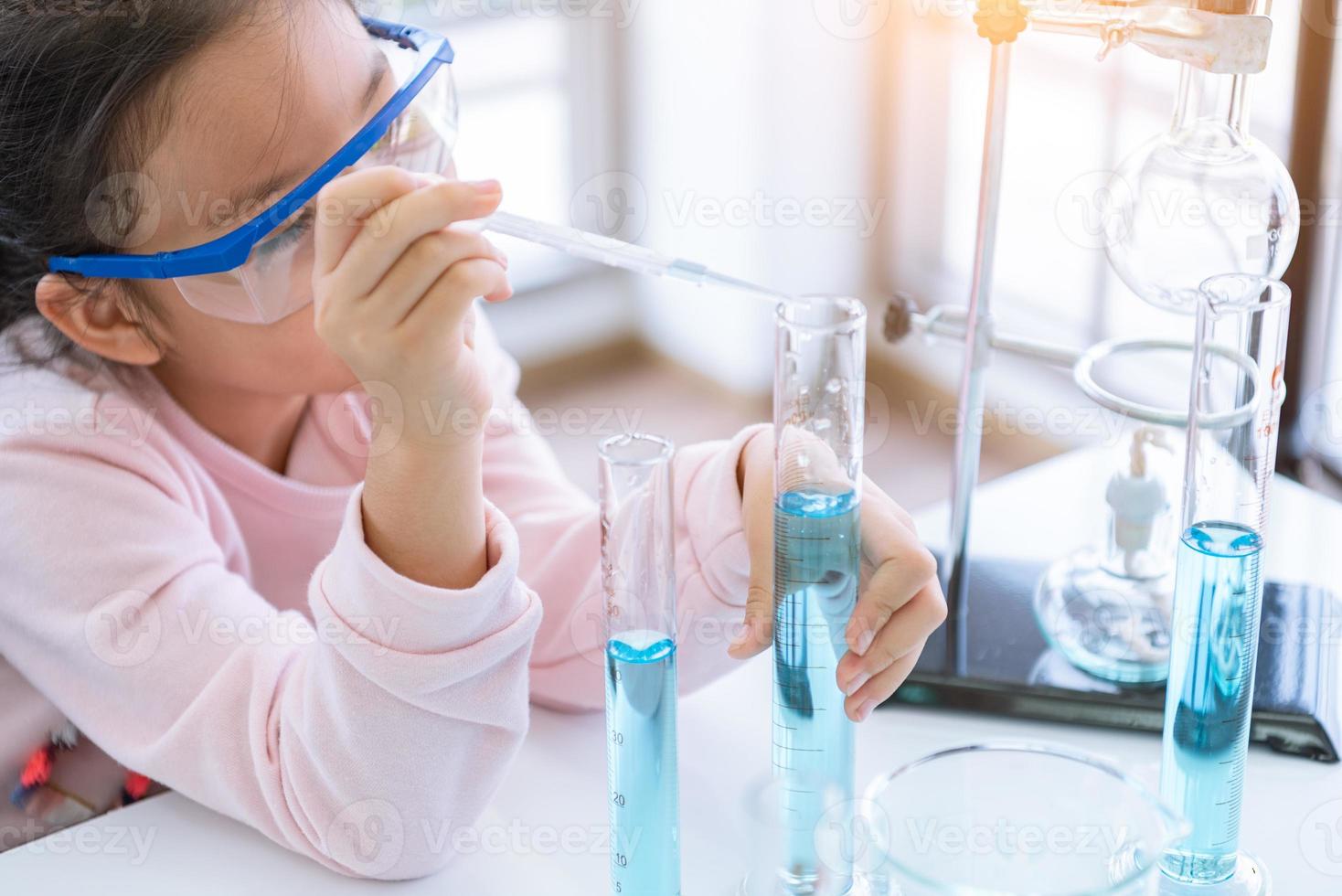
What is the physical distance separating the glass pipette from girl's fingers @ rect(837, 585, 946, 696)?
181 mm

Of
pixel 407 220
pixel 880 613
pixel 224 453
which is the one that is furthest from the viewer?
pixel 224 453

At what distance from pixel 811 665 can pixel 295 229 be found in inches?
15.5

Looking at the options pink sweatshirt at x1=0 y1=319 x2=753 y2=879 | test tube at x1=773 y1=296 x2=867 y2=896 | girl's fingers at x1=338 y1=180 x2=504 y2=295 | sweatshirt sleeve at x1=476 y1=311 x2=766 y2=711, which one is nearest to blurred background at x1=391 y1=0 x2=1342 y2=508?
sweatshirt sleeve at x1=476 y1=311 x2=766 y2=711

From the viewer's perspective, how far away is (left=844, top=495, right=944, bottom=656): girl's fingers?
745 millimetres

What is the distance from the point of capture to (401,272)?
0.66 m

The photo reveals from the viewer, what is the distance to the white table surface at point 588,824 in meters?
0.80

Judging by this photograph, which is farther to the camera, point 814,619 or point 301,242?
point 301,242

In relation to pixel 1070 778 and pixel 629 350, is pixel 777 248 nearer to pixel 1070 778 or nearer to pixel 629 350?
pixel 629 350

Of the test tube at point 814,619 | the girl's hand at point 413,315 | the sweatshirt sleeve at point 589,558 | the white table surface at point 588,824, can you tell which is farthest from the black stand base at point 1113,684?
the girl's hand at point 413,315

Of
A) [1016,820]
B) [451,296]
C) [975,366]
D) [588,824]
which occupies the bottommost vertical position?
[588,824]

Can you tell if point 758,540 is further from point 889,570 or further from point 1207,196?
point 1207,196

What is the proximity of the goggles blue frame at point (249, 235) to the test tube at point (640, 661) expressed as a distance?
0.25 metres

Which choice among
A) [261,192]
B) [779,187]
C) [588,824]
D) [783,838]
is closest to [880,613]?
[783,838]

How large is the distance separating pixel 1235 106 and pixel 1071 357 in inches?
7.1
